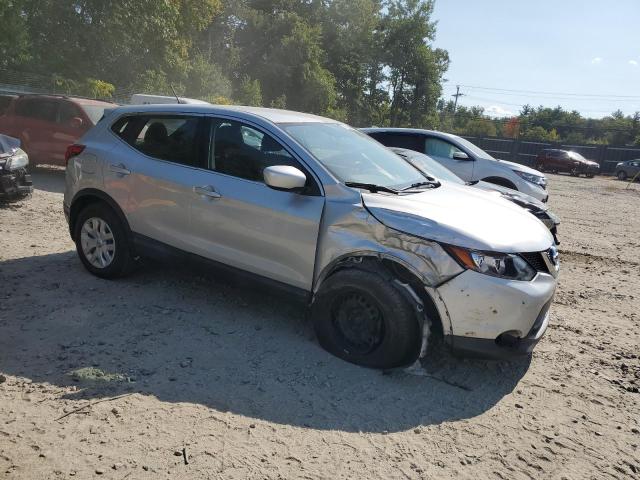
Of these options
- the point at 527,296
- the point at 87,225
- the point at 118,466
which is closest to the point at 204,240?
the point at 87,225

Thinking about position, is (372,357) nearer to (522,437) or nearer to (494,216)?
(522,437)

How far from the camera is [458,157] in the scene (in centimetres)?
1014

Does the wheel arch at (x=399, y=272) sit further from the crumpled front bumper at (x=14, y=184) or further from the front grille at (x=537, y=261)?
the crumpled front bumper at (x=14, y=184)

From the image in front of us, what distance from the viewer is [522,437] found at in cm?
303

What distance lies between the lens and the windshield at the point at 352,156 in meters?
4.00

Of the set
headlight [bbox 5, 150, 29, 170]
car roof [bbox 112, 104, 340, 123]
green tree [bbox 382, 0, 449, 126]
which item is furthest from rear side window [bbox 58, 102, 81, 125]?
green tree [bbox 382, 0, 449, 126]

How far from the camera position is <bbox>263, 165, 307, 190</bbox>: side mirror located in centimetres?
364

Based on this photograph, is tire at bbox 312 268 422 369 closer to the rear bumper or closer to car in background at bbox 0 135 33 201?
the rear bumper

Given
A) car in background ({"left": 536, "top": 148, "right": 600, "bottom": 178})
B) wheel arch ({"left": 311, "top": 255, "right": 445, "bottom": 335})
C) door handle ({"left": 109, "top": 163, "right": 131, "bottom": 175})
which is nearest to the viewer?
wheel arch ({"left": 311, "top": 255, "right": 445, "bottom": 335})

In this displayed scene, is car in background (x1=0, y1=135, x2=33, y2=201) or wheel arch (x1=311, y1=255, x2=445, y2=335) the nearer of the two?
wheel arch (x1=311, y1=255, x2=445, y2=335)

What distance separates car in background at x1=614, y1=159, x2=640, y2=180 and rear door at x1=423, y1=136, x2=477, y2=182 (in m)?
25.7

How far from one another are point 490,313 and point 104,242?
3.58 metres

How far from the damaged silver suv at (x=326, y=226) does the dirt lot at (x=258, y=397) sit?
350 mm

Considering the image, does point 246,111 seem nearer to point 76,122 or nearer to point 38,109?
point 76,122
